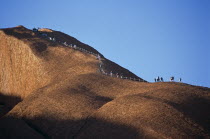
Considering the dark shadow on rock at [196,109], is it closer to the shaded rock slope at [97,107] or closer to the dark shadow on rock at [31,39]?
the shaded rock slope at [97,107]

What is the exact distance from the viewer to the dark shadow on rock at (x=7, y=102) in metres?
59.7

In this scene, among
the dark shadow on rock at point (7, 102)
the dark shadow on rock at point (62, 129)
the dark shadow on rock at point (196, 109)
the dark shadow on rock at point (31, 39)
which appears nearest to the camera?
the dark shadow on rock at point (62, 129)

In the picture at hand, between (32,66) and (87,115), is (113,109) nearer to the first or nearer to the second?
(87,115)

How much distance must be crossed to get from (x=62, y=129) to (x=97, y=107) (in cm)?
493

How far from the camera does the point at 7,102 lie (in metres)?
63.4

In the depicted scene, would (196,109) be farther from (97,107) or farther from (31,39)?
(31,39)

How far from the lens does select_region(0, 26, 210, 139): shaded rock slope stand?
1158 inches

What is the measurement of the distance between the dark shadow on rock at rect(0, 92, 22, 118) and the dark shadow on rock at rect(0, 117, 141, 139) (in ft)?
74.9

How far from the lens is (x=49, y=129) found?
33938mm

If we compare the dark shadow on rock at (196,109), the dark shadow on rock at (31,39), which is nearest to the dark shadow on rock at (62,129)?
the dark shadow on rock at (196,109)

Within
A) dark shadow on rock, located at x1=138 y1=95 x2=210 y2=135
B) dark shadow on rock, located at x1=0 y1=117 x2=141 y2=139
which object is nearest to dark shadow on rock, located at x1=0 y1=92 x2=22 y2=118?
dark shadow on rock, located at x1=0 y1=117 x2=141 y2=139

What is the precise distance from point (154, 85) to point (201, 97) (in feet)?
22.3

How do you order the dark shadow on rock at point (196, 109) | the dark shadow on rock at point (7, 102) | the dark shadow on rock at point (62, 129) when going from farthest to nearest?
the dark shadow on rock at point (7, 102), the dark shadow on rock at point (196, 109), the dark shadow on rock at point (62, 129)

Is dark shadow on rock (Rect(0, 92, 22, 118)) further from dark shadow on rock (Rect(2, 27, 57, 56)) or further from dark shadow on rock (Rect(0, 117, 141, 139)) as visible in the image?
dark shadow on rock (Rect(0, 117, 141, 139))
